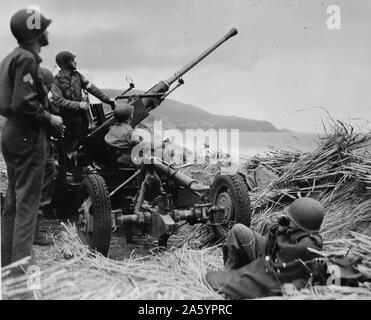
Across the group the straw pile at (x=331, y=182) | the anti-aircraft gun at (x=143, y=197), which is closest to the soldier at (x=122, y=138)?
the anti-aircraft gun at (x=143, y=197)

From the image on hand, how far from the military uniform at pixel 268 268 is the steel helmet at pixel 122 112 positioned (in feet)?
8.68

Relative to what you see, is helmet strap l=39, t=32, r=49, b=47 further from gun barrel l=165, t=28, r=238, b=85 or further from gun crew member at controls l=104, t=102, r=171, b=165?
gun barrel l=165, t=28, r=238, b=85

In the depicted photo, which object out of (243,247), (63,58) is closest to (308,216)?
(243,247)

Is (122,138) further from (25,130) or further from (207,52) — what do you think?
(207,52)

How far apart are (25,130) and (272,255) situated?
229 centimetres

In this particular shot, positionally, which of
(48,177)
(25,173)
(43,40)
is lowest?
(48,177)

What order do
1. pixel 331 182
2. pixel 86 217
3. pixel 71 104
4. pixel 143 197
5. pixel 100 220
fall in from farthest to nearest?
1. pixel 71 104
2. pixel 331 182
3. pixel 143 197
4. pixel 86 217
5. pixel 100 220

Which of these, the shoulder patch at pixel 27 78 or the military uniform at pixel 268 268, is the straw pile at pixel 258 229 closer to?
the military uniform at pixel 268 268

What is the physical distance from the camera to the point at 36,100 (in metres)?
4.92

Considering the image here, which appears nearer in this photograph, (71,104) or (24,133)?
(24,133)

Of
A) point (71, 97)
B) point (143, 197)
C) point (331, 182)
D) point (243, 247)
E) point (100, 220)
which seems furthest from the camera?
point (71, 97)

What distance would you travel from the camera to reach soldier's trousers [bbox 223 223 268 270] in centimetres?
541

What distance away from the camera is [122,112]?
7.43 metres
